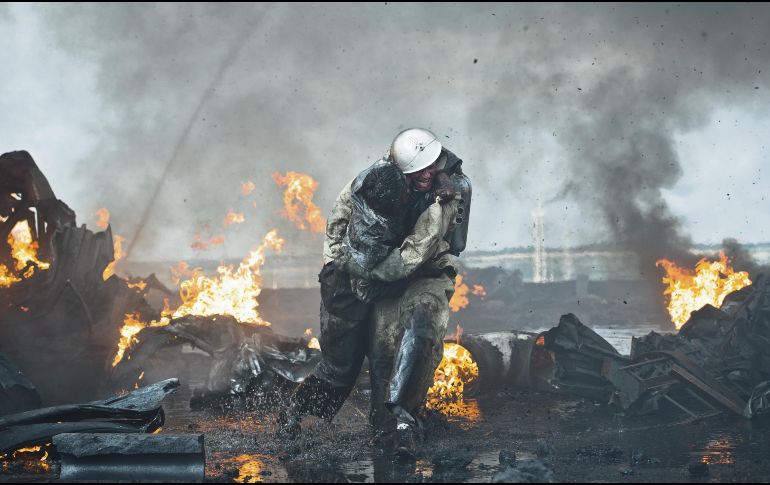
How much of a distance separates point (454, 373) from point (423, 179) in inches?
136

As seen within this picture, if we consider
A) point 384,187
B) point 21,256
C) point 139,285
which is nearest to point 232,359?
point 21,256

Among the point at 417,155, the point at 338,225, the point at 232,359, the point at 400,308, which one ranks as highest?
the point at 417,155

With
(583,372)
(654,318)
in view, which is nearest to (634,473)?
(583,372)

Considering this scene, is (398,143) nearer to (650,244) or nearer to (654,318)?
(654,318)

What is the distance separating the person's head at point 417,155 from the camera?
5398 mm

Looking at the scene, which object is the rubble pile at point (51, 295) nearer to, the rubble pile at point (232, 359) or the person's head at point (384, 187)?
the rubble pile at point (232, 359)

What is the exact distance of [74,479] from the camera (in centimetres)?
435

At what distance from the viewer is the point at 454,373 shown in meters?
8.27

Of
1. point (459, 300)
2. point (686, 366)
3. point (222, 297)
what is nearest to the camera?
point (686, 366)

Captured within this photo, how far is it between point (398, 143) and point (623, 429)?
117 inches

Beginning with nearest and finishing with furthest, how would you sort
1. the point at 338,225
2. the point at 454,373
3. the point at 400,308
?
the point at 400,308 < the point at 338,225 < the point at 454,373

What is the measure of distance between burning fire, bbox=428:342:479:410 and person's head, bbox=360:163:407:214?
327 centimetres

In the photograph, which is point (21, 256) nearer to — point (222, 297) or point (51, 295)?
point (51, 295)

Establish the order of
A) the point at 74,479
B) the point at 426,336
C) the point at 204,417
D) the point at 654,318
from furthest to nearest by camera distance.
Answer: the point at 654,318
the point at 204,417
the point at 426,336
the point at 74,479
